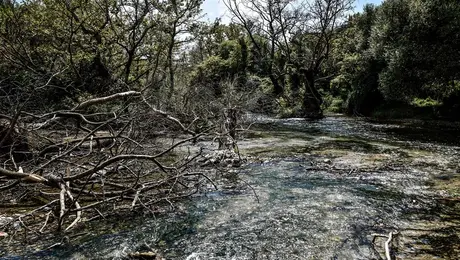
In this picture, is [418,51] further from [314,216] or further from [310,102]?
[314,216]

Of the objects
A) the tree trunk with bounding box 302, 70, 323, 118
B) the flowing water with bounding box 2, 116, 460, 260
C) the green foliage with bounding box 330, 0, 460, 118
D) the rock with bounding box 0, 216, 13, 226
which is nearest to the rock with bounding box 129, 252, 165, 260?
the flowing water with bounding box 2, 116, 460, 260

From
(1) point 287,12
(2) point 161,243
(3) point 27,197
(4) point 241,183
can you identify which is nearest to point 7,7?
(3) point 27,197

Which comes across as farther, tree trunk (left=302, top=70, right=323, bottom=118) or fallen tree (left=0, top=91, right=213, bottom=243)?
tree trunk (left=302, top=70, right=323, bottom=118)

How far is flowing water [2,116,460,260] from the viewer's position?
490 cm

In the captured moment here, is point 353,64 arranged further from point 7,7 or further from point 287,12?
point 7,7

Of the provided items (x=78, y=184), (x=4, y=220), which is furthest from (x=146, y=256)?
(x=4, y=220)

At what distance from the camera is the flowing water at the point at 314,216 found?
490 centimetres

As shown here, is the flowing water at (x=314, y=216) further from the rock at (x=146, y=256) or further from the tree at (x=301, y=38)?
the tree at (x=301, y=38)

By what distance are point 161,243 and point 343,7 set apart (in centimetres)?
2568

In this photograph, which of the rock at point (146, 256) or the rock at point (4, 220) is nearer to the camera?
the rock at point (146, 256)

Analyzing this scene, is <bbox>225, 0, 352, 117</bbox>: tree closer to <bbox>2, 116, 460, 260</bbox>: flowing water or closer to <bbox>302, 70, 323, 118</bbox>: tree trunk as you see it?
<bbox>302, 70, 323, 118</bbox>: tree trunk

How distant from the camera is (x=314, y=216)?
243 inches

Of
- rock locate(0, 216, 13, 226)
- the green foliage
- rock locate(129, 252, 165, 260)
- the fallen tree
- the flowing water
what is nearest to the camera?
rock locate(129, 252, 165, 260)

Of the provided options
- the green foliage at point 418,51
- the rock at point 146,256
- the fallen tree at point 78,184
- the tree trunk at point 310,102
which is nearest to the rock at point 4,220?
the fallen tree at point 78,184
